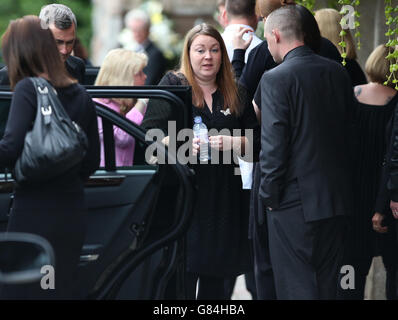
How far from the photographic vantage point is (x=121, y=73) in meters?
6.74

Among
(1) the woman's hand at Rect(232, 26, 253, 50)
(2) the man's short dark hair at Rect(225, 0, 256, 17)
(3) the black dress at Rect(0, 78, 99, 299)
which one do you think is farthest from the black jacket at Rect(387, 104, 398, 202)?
(3) the black dress at Rect(0, 78, 99, 299)

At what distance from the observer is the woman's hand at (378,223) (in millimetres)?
6121

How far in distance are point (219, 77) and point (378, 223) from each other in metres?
1.36

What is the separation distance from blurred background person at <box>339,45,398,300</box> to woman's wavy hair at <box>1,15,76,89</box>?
2.38 meters

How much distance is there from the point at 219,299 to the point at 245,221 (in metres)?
0.51

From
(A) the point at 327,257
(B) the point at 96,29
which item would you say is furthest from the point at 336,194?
(B) the point at 96,29

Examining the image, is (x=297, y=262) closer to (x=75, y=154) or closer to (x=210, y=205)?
(x=210, y=205)

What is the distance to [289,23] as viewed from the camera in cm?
533

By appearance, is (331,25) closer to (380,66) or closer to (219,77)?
(380,66)

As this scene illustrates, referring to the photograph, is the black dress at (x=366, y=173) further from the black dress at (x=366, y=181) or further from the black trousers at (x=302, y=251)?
the black trousers at (x=302, y=251)

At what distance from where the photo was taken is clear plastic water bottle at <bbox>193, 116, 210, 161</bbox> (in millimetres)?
5637

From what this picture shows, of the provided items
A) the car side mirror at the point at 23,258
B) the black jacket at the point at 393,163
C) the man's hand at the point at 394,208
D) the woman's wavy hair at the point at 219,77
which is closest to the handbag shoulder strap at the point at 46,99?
the car side mirror at the point at 23,258

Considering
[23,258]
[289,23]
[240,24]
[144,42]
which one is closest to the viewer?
[23,258]

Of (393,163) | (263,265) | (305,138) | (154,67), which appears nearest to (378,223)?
(393,163)
